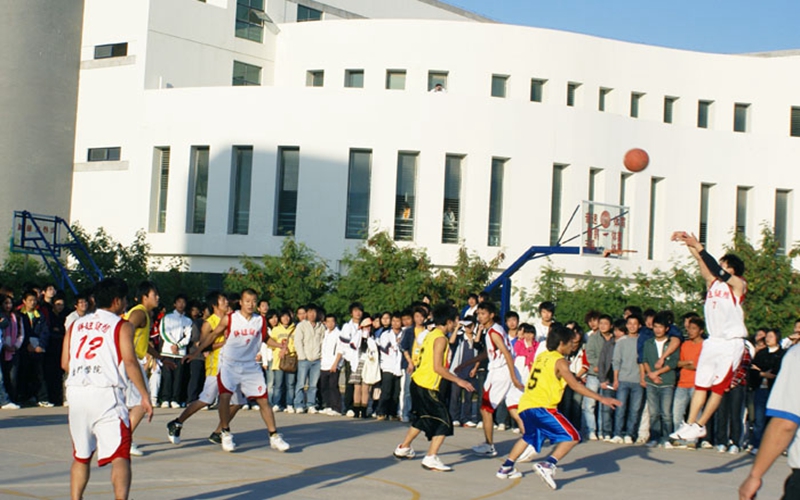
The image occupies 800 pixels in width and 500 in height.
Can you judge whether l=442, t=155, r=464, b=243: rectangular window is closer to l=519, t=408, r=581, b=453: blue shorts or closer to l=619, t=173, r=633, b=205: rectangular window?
l=619, t=173, r=633, b=205: rectangular window

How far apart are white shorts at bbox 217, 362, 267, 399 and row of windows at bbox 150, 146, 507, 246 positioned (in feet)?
74.3

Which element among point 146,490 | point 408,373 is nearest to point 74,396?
point 146,490

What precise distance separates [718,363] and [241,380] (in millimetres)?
6030

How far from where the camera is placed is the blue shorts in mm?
11992

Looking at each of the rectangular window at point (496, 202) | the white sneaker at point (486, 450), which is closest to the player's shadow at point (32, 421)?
the white sneaker at point (486, 450)

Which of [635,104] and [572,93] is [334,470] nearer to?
Answer: [572,93]

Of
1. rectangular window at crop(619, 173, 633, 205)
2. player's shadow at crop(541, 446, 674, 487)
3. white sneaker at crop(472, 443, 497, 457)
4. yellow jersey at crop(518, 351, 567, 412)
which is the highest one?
rectangular window at crop(619, 173, 633, 205)

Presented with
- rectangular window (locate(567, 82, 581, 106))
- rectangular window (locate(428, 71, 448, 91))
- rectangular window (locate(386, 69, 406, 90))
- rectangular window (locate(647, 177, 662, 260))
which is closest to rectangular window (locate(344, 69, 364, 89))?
rectangular window (locate(386, 69, 406, 90))

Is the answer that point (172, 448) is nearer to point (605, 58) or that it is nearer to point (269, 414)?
point (269, 414)

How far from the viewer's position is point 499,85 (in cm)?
4059

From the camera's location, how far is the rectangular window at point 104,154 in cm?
4053

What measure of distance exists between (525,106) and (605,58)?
18.0 feet

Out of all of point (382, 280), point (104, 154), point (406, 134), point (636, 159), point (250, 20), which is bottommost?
point (382, 280)

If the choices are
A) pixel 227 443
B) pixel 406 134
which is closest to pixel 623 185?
pixel 406 134
